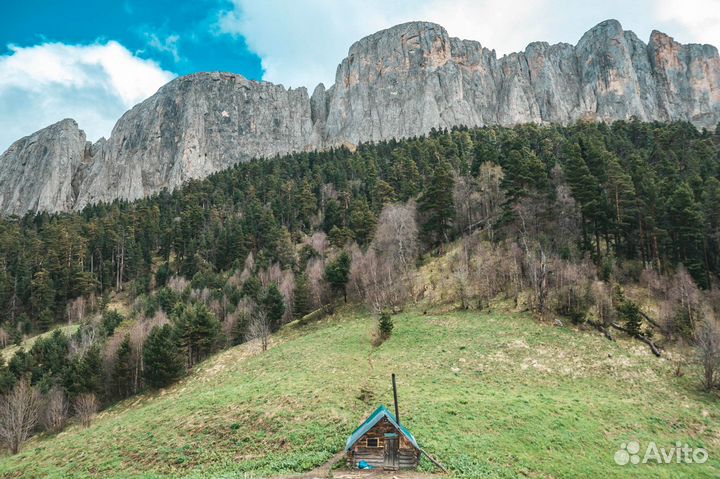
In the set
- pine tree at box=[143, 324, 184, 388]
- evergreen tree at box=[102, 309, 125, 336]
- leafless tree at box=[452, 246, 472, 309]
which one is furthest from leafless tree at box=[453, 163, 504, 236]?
evergreen tree at box=[102, 309, 125, 336]

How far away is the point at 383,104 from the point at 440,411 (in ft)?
496

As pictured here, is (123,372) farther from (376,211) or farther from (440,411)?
(376,211)

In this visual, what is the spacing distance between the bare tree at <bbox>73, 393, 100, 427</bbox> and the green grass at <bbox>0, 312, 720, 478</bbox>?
1047 mm

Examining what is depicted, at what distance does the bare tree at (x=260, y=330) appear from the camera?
1890 inches

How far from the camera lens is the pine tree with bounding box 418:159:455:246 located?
204ft

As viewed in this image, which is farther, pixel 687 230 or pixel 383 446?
pixel 687 230

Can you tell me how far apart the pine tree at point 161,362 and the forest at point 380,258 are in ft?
0.50

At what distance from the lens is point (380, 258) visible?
196 feet

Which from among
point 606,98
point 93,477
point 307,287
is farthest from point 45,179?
point 606,98

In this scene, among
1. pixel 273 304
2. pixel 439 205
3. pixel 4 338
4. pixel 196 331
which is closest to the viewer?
pixel 196 331

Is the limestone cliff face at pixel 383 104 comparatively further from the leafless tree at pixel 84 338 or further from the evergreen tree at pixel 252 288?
the leafless tree at pixel 84 338

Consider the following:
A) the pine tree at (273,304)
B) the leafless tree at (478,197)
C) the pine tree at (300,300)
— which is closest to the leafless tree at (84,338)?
the pine tree at (273,304)

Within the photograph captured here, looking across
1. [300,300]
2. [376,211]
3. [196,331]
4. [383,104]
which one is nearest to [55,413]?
[196,331]

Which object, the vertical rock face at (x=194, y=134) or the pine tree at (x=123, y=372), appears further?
the vertical rock face at (x=194, y=134)
